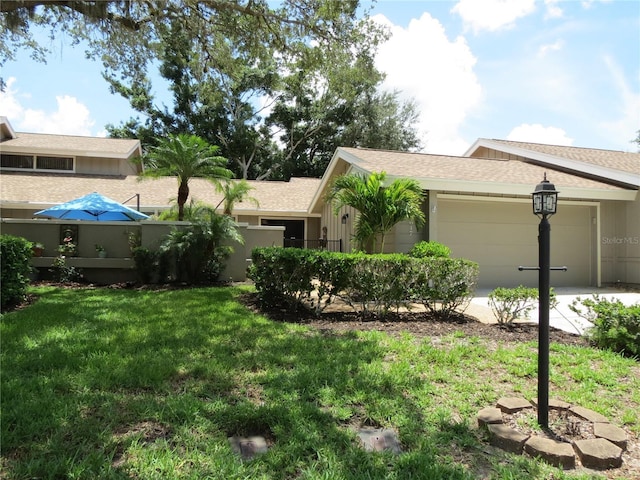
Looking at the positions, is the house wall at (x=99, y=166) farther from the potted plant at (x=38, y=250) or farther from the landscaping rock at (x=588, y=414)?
the landscaping rock at (x=588, y=414)

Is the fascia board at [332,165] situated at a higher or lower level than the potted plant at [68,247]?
higher

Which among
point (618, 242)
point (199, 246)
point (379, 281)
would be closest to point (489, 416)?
point (379, 281)

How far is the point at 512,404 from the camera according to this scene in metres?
3.29

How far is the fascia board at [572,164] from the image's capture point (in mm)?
11578

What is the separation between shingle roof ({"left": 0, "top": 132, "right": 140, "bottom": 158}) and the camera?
17.9 meters

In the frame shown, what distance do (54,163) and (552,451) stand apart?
21447 millimetres

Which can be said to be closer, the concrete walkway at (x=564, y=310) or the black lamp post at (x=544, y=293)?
the black lamp post at (x=544, y=293)

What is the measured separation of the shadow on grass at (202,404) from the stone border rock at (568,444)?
0.80 ft

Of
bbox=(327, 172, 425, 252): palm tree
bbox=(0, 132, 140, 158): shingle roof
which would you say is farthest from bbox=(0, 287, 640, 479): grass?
bbox=(0, 132, 140, 158): shingle roof

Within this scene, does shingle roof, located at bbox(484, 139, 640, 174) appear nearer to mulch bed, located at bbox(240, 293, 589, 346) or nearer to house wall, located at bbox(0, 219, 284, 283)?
mulch bed, located at bbox(240, 293, 589, 346)

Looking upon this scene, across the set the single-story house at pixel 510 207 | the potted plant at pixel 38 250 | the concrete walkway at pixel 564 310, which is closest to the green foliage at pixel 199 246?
the potted plant at pixel 38 250

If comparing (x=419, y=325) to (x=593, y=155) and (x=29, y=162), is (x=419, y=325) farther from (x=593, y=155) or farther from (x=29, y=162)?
(x=29, y=162)

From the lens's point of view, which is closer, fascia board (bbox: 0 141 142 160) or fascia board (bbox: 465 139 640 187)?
fascia board (bbox: 465 139 640 187)

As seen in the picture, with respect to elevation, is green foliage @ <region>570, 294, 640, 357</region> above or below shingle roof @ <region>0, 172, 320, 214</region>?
below
